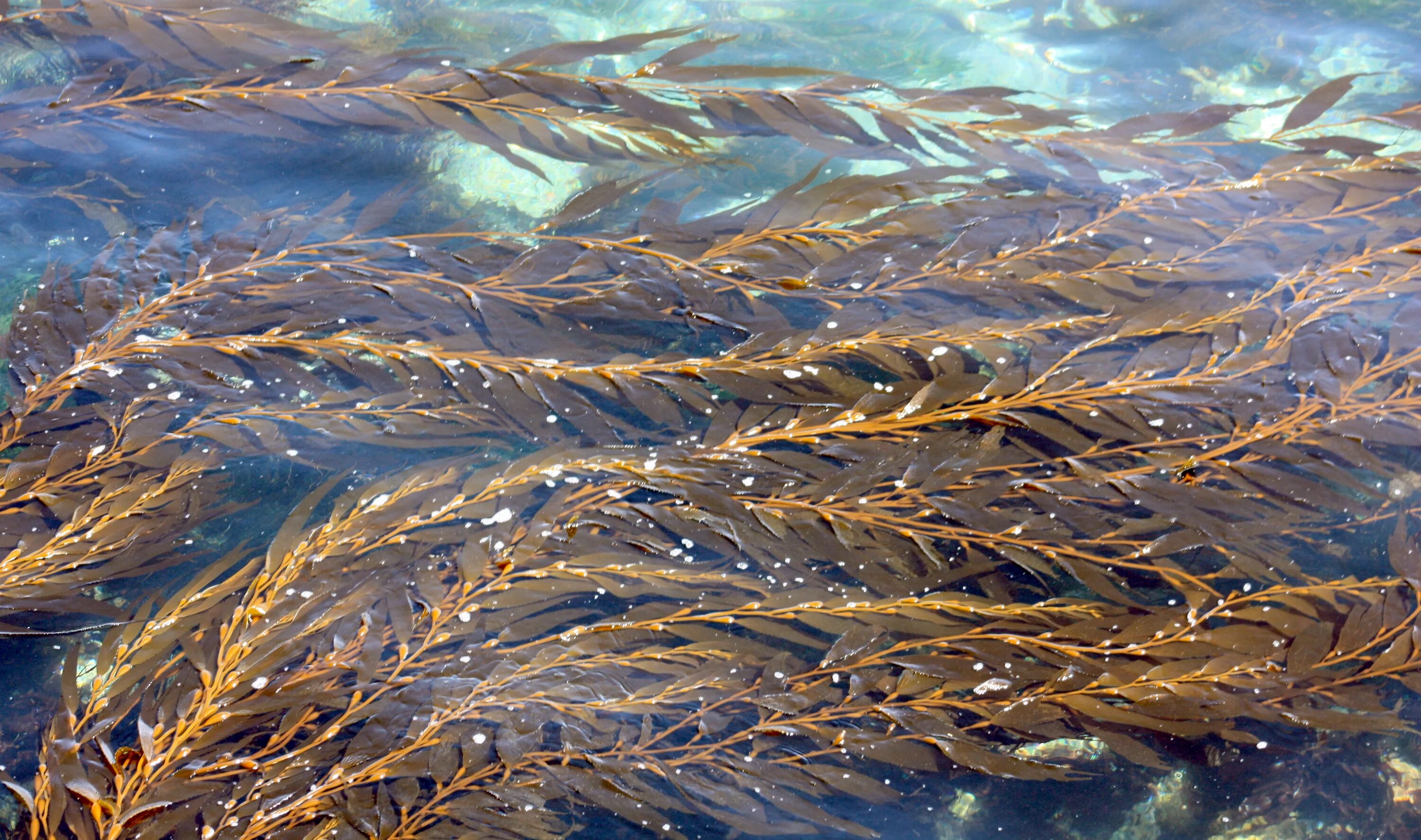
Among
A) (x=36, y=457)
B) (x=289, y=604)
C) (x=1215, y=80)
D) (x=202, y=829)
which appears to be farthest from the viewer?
(x=1215, y=80)

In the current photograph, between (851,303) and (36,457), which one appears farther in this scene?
(851,303)

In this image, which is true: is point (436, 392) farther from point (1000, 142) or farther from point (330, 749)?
point (1000, 142)

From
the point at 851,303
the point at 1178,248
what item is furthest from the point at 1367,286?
the point at 851,303

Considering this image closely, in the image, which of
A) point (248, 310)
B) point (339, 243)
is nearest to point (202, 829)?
point (248, 310)

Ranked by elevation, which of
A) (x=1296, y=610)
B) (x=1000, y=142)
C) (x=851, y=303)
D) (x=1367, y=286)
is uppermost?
(x=1000, y=142)

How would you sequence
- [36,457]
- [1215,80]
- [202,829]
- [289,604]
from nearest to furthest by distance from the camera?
[202,829]
[289,604]
[36,457]
[1215,80]

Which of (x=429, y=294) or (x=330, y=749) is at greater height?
(x=429, y=294)
